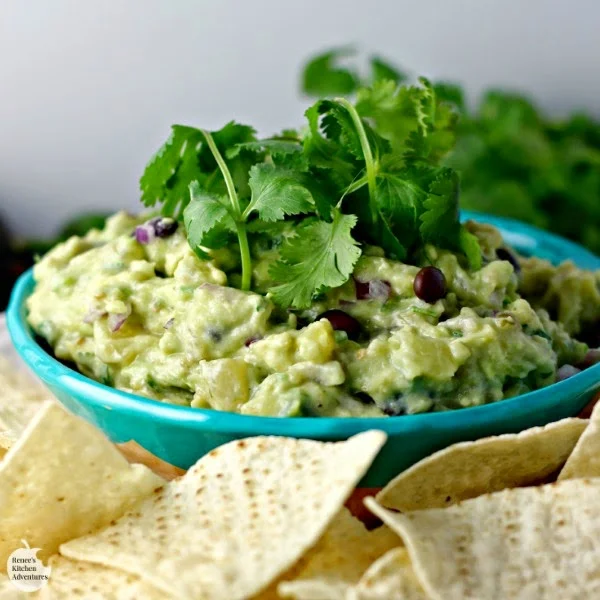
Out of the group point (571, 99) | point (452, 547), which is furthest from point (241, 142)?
point (571, 99)

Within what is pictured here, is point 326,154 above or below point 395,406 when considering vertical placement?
above

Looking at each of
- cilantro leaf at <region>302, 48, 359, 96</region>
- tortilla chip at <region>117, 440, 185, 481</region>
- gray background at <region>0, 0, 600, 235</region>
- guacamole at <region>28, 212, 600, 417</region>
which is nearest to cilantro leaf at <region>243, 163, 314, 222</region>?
guacamole at <region>28, 212, 600, 417</region>

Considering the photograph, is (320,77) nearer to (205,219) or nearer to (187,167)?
(187,167)

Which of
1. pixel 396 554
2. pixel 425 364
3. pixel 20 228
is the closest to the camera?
pixel 396 554

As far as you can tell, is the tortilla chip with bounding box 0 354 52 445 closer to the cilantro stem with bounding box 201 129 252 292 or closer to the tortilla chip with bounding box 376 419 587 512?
the cilantro stem with bounding box 201 129 252 292

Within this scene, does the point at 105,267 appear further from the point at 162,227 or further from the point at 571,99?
the point at 571,99

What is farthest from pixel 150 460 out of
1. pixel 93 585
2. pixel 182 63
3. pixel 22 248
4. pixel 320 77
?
pixel 182 63

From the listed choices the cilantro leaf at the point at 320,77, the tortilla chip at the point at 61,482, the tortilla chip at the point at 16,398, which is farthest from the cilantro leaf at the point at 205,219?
the cilantro leaf at the point at 320,77
